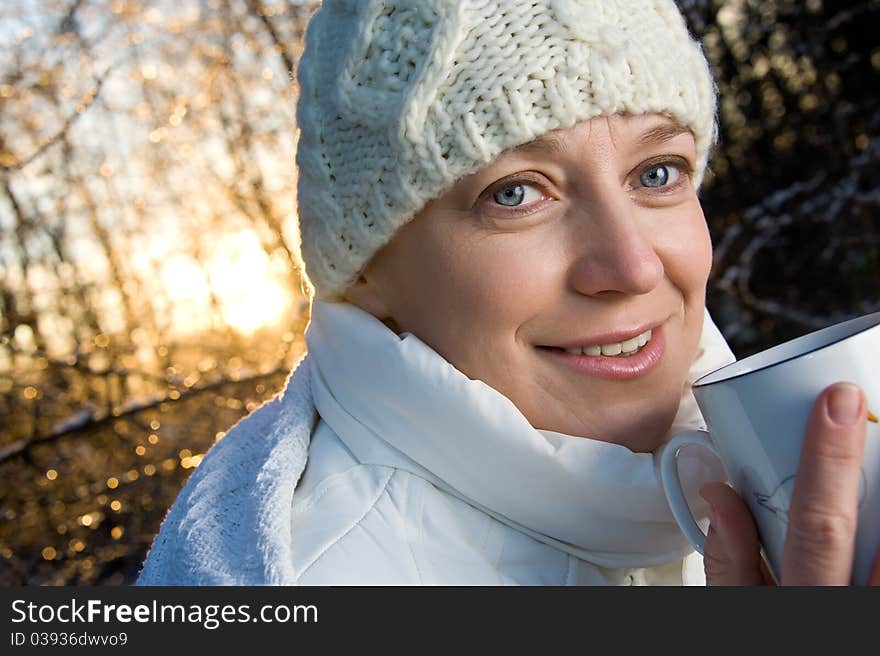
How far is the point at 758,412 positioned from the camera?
2.61 feet

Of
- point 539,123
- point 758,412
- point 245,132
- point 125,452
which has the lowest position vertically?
point 125,452

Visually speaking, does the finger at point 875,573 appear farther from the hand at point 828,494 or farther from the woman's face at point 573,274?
the woman's face at point 573,274

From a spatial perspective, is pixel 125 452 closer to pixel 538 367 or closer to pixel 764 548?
pixel 538 367

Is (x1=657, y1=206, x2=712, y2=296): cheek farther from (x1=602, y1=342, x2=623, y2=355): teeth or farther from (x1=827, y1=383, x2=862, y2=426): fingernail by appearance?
(x1=827, y1=383, x2=862, y2=426): fingernail

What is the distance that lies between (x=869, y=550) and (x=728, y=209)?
3349 millimetres

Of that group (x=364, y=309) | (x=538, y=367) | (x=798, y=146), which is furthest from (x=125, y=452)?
(x=798, y=146)

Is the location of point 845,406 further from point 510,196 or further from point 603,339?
point 510,196

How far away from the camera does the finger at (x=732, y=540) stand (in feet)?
2.83

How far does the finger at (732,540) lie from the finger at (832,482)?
94mm

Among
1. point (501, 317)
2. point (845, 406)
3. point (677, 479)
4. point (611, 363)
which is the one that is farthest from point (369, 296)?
point (845, 406)

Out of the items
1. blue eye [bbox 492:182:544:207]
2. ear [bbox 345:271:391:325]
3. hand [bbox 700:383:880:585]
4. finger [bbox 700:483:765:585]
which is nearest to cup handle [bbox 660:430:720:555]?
finger [bbox 700:483:765:585]

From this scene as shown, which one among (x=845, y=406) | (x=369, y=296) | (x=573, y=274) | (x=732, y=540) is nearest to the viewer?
(x=845, y=406)

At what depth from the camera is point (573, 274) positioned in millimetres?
976

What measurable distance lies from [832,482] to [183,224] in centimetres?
322
